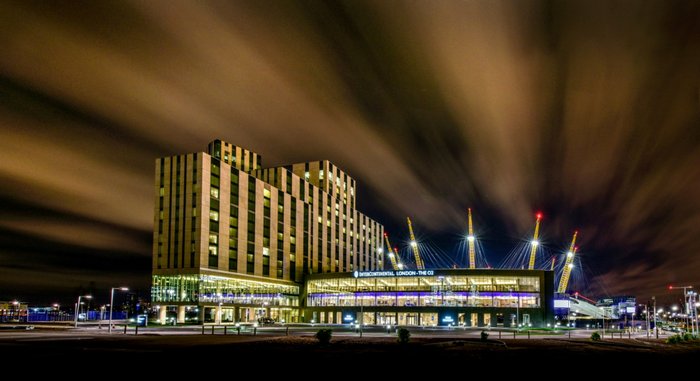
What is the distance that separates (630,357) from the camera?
132 ft

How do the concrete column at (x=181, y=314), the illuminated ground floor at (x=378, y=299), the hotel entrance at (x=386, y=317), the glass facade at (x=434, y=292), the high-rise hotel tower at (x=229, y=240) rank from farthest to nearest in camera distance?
1. the hotel entrance at (x=386, y=317)
2. the glass facade at (x=434, y=292)
3. the illuminated ground floor at (x=378, y=299)
4. the high-rise hotel tower at (x=229, y=240)
5. the concrete column at (x=181, y=314)

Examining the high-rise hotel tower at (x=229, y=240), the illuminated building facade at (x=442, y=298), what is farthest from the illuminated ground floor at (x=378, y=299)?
the high-rise hotel tower at (x=229, y=240)

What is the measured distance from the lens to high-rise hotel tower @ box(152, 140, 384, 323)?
11506 cm

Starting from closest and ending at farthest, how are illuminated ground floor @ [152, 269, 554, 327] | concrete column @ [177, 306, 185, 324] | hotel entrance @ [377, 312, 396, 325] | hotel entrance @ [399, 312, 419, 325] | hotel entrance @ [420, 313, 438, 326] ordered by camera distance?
concrete column @ [177, 306, 185, 324] < illuminated ground floor @ [152, 269, 554, 327] < hotel entrance @ [420, 313, 438, 326] < hotel entrance @ [399, 312, 419, 325] < hotel entrance @ [377, 312, 396, 325]

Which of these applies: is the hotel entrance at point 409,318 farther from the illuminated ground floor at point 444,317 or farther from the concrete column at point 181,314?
the concrete column at point 181,314

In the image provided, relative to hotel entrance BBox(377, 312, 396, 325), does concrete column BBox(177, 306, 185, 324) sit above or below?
above

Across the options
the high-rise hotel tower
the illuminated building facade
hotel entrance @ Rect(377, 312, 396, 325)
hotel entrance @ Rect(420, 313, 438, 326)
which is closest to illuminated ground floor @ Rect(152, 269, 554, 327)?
the illuminated building facade

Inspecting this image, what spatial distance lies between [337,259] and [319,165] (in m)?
30.2

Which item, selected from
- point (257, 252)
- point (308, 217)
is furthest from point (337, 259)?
point (257, 252)

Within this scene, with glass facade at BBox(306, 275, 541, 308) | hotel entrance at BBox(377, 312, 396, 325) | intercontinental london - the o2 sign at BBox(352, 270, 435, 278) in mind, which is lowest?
hotel entrance at BBox(377, 312, 396, 325)

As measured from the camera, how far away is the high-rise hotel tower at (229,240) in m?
115

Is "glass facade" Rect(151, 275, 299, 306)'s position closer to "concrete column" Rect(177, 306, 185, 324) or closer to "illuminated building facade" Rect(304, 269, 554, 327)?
"concrete column" Rect(177, 306, 185, 324)

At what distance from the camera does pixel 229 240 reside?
123312mm

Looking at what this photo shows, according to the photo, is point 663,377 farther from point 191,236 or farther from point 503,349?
point 191,236
